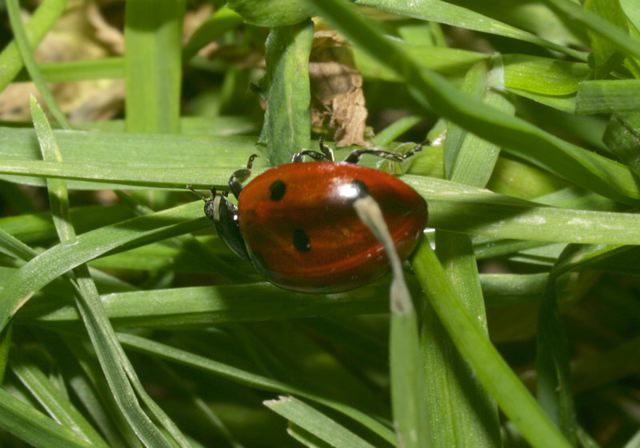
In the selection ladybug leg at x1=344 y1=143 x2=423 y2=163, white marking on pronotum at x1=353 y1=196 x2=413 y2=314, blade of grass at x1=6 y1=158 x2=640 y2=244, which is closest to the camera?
white marking on pronotum at x1=353 y1=196 x2=413 y2=314

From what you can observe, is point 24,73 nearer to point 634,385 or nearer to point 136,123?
point 136,123

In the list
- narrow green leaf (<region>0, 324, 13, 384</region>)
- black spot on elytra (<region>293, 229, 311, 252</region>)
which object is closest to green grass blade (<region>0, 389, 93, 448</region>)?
narrow green leaf (<region>0, 324, 13, 384</region>)

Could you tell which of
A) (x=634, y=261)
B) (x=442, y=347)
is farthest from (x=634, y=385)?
(x=442, y=347)

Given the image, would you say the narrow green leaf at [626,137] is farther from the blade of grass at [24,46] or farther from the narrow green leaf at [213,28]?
the blade of grass at [24,46]

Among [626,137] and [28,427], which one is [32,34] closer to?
[28,427]

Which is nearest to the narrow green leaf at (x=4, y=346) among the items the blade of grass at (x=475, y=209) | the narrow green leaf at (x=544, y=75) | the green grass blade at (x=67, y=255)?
the green grass blade at (x=67, y=255)

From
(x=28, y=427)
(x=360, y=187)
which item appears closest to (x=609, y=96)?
(x=360, y=187)

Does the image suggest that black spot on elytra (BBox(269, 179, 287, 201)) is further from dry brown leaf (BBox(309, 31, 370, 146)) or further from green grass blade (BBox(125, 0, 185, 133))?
green grass blade (BBox(125, 0, 185, 133))
